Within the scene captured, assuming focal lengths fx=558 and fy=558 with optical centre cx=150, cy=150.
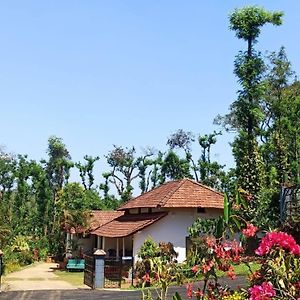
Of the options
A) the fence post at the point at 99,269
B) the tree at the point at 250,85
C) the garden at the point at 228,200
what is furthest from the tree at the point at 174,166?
the fence post at the point at 99,269

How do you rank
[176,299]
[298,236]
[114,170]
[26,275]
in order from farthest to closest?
[114,170] → [26,275] → [298,236] → [176,299]

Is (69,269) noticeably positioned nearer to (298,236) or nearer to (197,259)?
(298,236)

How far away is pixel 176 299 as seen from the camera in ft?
16.3

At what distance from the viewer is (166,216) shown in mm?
29094

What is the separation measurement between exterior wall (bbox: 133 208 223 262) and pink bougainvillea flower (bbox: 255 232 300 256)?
921 inches

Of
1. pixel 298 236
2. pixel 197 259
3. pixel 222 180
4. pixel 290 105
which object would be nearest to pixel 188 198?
pixel 298 236

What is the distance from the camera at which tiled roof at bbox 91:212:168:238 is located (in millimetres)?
28609

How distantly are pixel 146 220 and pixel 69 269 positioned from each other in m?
5.50

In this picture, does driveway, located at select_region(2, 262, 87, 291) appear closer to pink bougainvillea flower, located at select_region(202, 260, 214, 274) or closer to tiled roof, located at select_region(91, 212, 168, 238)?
tiled roof, located at select_region(91, 212, 168, 238)

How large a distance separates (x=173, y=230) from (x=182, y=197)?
203 centimetres

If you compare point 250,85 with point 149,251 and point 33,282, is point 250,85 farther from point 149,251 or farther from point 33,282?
point 33,282

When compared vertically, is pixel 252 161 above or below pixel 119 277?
above

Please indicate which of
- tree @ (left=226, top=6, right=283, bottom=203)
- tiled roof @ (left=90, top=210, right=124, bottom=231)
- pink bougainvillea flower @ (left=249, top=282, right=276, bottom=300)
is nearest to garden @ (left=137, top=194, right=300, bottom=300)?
pink bougainvillea flower @ (left=249, top=282, right=276, bottom=300)

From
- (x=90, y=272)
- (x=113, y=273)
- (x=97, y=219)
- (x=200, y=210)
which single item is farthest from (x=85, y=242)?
(x=90, y=272)
